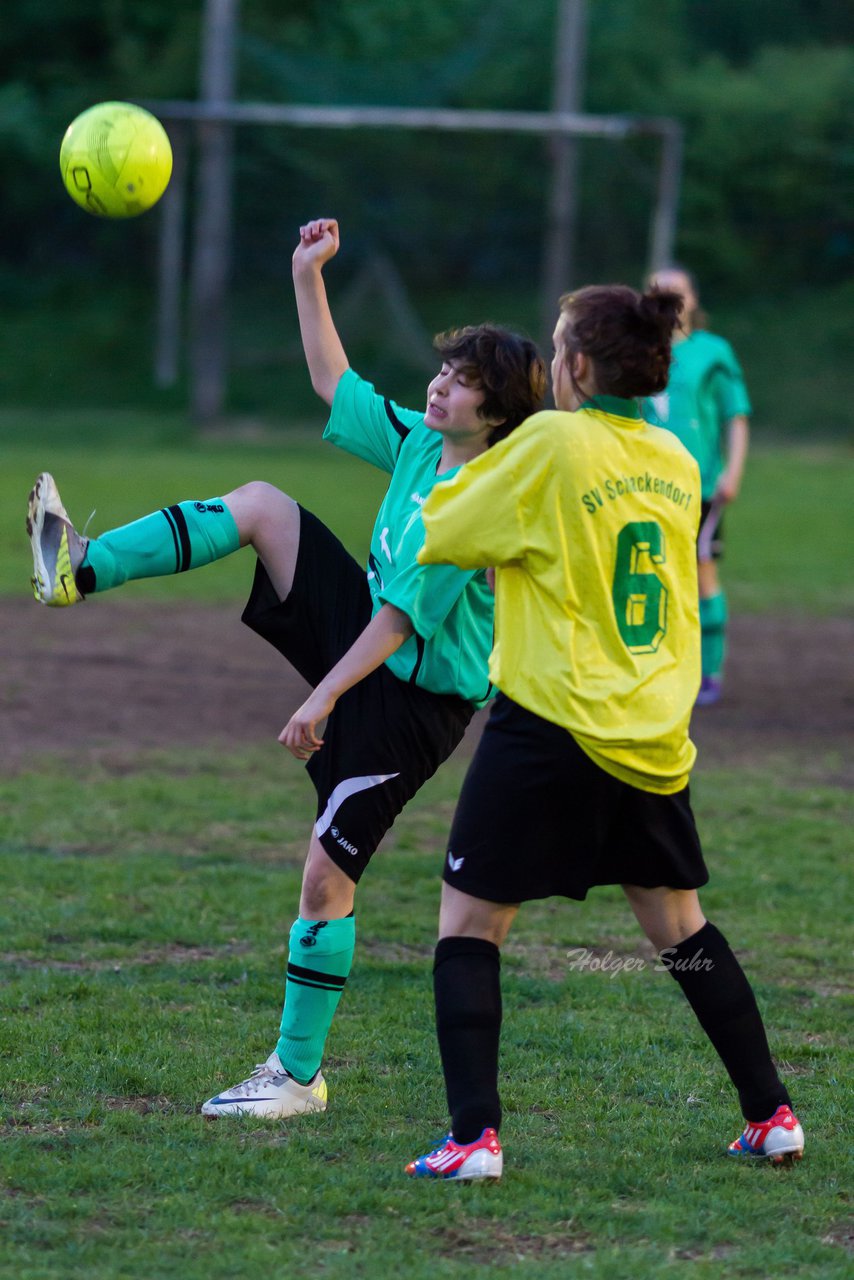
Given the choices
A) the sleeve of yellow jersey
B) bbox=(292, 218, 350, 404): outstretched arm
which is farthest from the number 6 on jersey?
bbox=(292, 218, 350, 404): outstretched arm

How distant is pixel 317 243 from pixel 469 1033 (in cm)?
189

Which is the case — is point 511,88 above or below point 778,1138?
above

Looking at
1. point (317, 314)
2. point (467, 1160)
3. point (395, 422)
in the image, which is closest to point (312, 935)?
point (467, 1160)

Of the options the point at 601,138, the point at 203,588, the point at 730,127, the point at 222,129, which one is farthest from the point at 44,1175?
the point at 730,127

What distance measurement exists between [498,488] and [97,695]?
18.8 ft

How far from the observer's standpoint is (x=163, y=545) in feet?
12.1

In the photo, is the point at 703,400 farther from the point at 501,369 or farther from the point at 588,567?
the point at 588,567

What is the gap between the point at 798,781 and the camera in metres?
7.33

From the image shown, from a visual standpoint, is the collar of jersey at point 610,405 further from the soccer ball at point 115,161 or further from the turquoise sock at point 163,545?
the soccer ball at point 115,161

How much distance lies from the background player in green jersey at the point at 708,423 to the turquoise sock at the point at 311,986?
5093mm

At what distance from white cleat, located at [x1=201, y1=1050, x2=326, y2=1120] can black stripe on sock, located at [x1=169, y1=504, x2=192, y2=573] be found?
1.13 m

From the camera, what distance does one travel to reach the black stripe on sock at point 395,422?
12.3ft

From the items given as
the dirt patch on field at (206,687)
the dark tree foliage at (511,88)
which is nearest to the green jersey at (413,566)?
the dirt patch on field at (206,687)

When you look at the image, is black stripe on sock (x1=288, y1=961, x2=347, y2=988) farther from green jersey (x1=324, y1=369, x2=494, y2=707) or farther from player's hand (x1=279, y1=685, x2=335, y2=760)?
green jersey (x1=324, y1=369, x2=494, y2=707)
